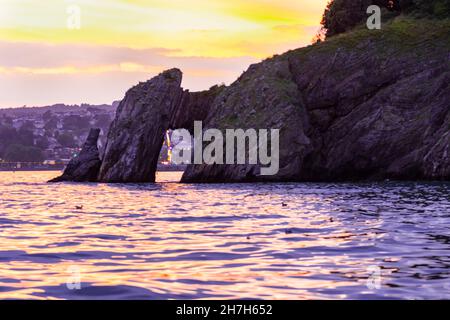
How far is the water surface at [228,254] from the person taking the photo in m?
15.3

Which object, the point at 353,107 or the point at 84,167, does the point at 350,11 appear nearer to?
the point at 353,107

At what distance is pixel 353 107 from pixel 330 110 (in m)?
3.18

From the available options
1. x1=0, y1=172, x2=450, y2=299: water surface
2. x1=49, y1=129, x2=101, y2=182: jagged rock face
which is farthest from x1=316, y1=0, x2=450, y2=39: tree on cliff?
x1=0, y1=172, x2=450, y2=299: water surface

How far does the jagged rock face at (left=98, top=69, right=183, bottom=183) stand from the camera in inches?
3698

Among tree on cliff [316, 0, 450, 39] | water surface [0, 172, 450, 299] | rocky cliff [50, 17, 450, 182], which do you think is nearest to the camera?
water surface [0, 172, 450, 299]

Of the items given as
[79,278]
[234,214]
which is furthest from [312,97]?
[79,278]

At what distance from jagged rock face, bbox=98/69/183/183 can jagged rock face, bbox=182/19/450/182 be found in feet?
21.0

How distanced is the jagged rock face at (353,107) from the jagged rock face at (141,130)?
6.39 metres

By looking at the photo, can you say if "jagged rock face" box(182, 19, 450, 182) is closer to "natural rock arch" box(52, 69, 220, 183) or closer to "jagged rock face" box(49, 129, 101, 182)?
"natural rock arch" box(52, 69, 220, 183)

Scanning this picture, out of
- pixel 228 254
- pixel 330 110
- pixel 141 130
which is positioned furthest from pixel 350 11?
pixel 228 254

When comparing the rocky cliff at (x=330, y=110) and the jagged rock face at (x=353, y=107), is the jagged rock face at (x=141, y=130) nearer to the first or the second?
the rocky cliff at (x=330, y=110)

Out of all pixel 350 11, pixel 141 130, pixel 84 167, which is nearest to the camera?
pixel 141 130

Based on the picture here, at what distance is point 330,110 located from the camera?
94.1 metres
